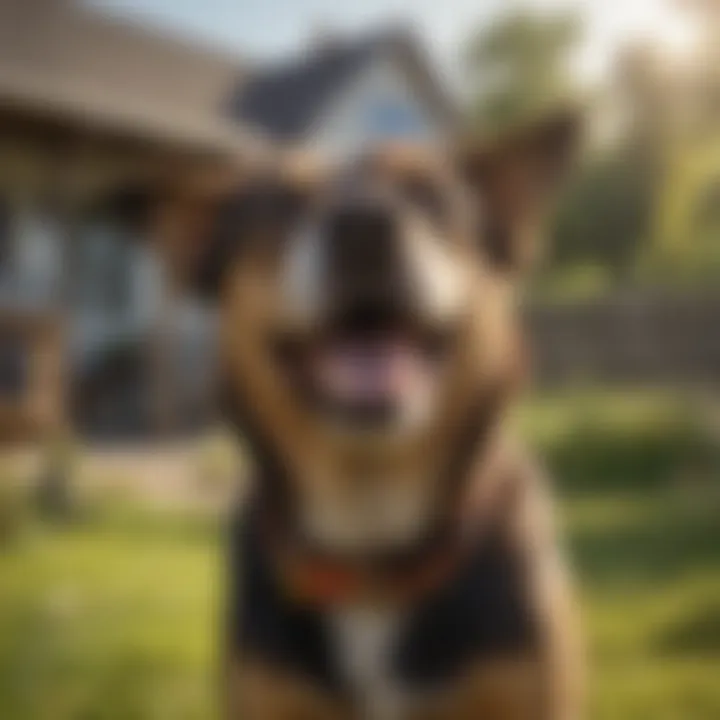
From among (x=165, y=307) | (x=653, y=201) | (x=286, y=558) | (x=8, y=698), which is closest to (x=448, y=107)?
(x=653, y=201)

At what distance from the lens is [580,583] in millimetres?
1179

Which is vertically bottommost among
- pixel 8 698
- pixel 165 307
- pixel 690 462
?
pixel 8 698

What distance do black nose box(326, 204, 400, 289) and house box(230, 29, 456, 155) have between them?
0.09 meters

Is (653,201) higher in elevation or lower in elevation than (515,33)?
lower

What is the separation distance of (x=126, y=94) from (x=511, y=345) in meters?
0.42

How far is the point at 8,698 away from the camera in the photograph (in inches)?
50.0

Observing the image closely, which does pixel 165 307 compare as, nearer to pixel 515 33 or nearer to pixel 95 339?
pixel 95 339

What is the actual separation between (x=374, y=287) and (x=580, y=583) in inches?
12.2

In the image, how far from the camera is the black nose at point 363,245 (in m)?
1.10

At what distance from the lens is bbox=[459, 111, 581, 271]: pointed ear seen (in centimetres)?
115

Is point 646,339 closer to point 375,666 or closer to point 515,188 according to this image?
point 515,188

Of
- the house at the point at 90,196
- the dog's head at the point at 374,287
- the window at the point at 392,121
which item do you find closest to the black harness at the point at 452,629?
the dog's head at the point at 374,287

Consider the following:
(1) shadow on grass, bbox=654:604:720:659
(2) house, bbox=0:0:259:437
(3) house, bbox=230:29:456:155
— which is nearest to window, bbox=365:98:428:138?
(3) house, bbox=230:29:456:155

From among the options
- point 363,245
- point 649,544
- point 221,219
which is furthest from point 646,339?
point 221,219
